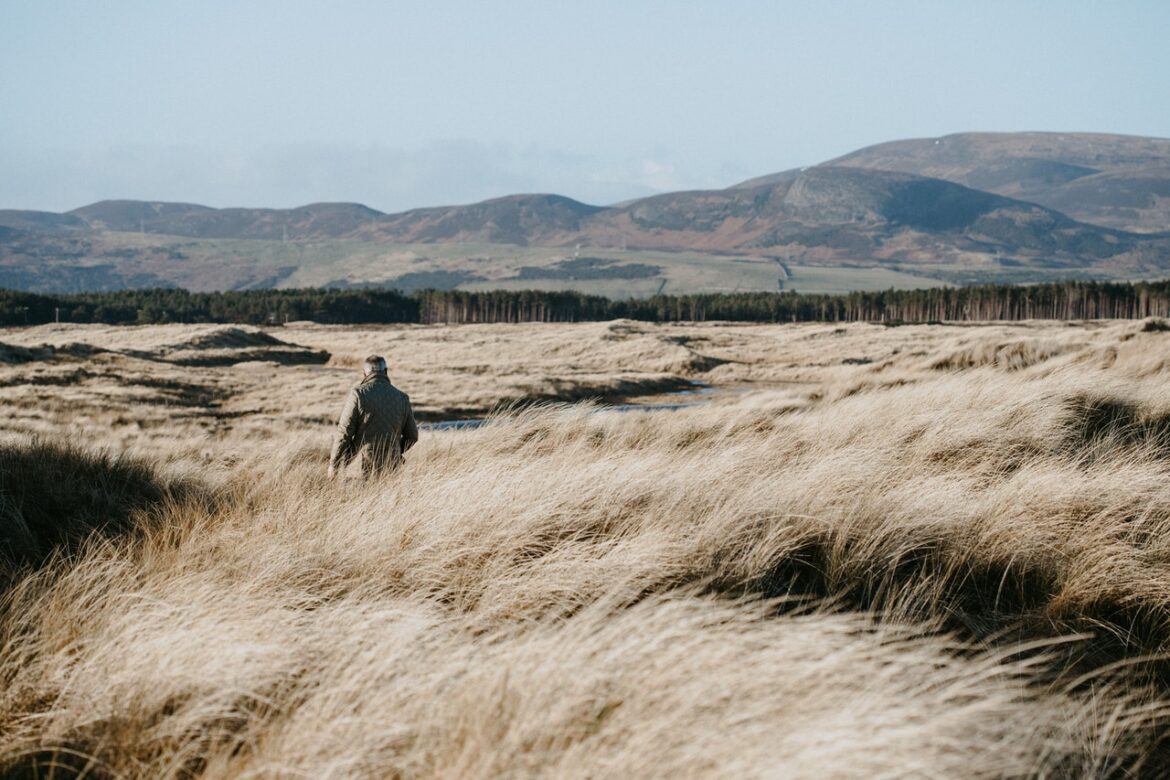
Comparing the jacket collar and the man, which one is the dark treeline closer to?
the jacket collar

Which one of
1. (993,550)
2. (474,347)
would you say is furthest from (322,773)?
(474,347)

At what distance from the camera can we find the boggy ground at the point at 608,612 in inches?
101

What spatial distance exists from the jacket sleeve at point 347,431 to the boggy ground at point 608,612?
42cm

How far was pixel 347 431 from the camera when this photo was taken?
327 inches

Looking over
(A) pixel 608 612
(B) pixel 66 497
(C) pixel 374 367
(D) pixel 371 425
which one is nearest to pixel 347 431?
(D) pixel 371 425

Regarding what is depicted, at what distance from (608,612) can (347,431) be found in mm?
5322

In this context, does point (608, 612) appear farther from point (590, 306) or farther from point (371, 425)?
point (590, 306)

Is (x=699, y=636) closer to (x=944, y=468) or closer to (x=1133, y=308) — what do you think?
(x=944, y=468)

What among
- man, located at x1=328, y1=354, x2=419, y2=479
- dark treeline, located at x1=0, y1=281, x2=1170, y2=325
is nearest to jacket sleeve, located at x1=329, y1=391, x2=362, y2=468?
man, located at x1=328, y1=354, x2=419, y2=479

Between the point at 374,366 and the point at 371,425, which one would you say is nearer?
the point at 371,425

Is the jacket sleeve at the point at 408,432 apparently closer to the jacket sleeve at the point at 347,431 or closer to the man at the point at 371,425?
the man at the point at 371,425

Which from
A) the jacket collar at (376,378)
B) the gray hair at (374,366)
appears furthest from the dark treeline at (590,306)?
→ the jacket collar at (376,378)

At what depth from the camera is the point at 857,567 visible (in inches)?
171

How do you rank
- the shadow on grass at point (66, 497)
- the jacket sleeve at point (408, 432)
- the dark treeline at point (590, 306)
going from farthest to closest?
the dark treeline at point (590, 306) → the jacket sleeve at point (408, 432) → the shadow on grass at point (66, 497)
